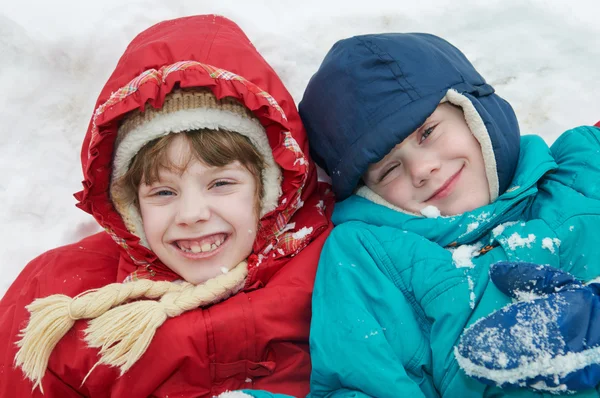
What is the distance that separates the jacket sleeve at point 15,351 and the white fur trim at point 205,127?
0.55 metres

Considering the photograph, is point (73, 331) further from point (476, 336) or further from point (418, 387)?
point (476, 336)

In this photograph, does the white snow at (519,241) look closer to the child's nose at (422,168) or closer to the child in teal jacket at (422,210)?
the child in teal jacket at (422,210)

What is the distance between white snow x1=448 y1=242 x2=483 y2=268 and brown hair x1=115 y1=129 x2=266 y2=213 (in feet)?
2.48

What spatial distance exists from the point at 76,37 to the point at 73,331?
174 centimetres

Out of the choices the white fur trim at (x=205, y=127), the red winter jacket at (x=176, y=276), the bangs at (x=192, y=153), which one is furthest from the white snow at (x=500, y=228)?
the bangs at (x=192, y=153)

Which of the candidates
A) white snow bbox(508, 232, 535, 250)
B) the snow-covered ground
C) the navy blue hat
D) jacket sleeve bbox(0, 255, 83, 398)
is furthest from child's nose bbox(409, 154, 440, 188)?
jacket sleeve bbox(0, 255, 83, 398)

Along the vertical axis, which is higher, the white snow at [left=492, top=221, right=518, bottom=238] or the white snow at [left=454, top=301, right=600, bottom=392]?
the white snow at [left=492, top=221, right=518, bottom=238]

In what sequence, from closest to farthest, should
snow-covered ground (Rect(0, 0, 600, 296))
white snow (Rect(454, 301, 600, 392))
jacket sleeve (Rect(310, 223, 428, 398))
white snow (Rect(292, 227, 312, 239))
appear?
white snow (Rect(454, 301, 600, 392)) → jacket sleeve (Rect(310, 223, 428, 398)) → white snow (Rect(292, 227, 312, 239)) → snow-covered ground (Rect(0, 0, 600, 296))

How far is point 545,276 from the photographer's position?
169cm

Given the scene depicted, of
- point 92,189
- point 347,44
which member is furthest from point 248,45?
point 92,189

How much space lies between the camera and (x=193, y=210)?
2066mm

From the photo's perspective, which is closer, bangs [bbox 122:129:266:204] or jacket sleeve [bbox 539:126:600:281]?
jacket sleeve [bbox 539:126:600:281]

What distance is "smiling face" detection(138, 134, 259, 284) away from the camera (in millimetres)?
2096

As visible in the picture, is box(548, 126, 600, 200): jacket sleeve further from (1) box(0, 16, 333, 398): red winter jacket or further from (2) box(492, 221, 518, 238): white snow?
(1) box(0, 16, 333, 398): red winter jacket
